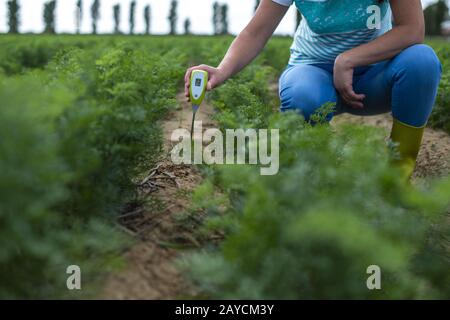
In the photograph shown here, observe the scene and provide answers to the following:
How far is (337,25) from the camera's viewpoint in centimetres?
308

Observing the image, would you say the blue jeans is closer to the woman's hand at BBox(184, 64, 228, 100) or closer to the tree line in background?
the woman's hand at BBox(184, 64, 228, 100)

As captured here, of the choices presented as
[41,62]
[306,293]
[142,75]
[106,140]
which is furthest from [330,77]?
[41,62]

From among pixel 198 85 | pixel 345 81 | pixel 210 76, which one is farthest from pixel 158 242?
pixel 345 81

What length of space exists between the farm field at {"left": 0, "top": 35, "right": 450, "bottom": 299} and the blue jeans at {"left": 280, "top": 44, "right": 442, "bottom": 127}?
18.9 inches

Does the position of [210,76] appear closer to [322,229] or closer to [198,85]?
[198,85]

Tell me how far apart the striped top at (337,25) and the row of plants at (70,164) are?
40.4 inches

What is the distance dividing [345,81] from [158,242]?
1.34 metres

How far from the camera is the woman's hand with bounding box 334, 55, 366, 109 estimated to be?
9.60 ft

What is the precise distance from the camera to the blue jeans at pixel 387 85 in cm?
288

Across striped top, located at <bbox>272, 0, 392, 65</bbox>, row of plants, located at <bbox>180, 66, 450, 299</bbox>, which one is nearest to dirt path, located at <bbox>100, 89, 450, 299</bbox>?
row of plants, located at <bbox>180, 66, 450, 299</bbox>
